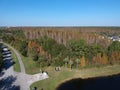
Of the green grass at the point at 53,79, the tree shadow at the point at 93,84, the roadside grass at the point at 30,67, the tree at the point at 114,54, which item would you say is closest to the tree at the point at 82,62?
the green grass at the point at 53,79

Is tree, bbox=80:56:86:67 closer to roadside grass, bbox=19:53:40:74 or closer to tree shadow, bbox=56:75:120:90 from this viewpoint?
tree shadow, bbox=56:75:120:90

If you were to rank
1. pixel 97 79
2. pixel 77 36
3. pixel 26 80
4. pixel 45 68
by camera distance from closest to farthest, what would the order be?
pixel 26 80, pixel 97 79, pixel 45 68, pixel 77 36

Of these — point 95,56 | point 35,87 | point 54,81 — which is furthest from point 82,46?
point 35,87

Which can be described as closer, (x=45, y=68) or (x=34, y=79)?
(x=34, y=79)

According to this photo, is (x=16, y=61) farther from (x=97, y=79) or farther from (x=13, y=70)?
(x=97, y=79)

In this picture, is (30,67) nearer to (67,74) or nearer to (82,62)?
(67,74)

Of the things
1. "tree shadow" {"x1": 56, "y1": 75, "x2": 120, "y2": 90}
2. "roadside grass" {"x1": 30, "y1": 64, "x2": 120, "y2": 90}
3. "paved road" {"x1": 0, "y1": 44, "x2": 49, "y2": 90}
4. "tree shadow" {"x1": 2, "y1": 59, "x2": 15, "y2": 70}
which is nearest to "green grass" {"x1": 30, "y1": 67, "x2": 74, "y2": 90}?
"roadside grass" {"x1": 30, "y1": 64, "x2": 120, "y2": 90}

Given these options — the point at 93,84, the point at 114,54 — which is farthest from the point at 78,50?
the point at 93,84
